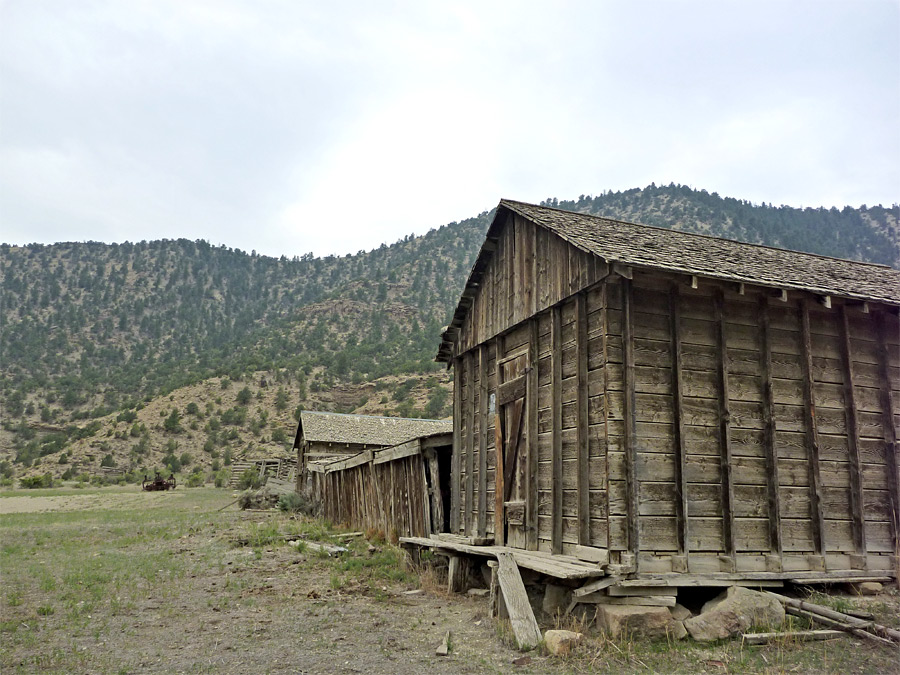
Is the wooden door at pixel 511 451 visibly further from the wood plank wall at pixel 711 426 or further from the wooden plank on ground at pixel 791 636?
the wooden plank on ground at pixel 791 636

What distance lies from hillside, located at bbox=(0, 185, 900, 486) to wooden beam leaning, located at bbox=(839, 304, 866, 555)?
46.6 metres

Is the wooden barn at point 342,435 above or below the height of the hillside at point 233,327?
below

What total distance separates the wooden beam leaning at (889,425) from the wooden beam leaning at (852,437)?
1.88 feet

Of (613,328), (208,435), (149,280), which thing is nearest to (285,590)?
(613,328)

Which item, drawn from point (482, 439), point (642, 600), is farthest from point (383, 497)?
point (642, 600)

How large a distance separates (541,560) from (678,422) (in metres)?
2.60

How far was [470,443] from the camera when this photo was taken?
539 inches

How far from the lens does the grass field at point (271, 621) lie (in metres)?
7.01

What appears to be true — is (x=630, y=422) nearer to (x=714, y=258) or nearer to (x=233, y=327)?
(x=714, y=258)

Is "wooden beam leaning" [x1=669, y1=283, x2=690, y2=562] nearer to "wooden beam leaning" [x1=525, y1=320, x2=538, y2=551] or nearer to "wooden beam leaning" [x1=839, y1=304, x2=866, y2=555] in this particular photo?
"wooden beam leaning" [x1=525, y1=320, x2=538, y2=551]

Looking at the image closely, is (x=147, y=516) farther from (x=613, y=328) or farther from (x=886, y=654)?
(x=886, y=654)

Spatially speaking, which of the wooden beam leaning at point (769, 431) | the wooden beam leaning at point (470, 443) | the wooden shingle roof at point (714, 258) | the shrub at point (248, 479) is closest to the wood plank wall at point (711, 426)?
the wooden beam leaning at point (769, 431)

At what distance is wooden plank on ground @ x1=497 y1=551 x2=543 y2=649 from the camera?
7.70m

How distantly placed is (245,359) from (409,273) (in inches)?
1139
